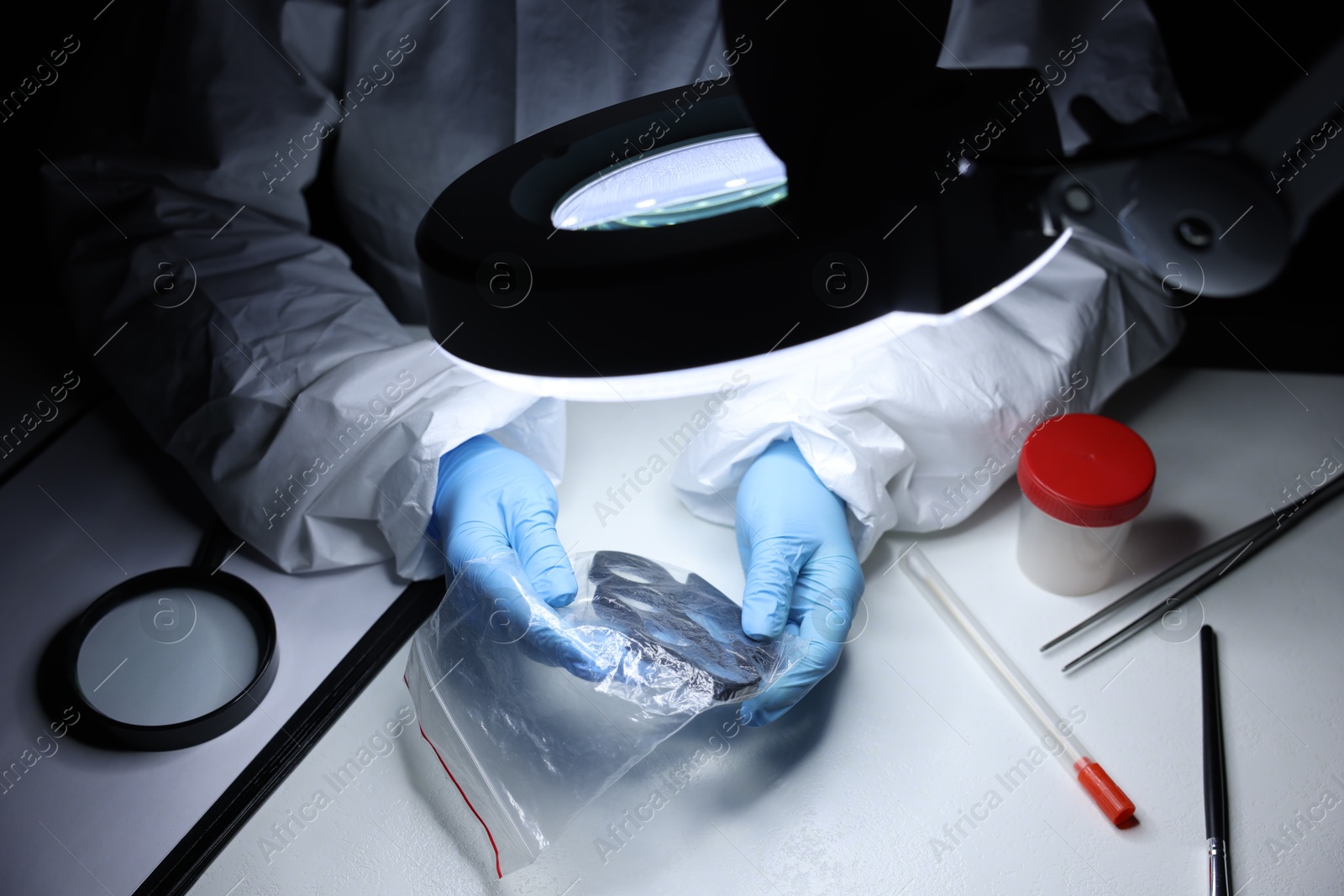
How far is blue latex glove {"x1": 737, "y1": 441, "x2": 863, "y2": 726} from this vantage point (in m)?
0.96

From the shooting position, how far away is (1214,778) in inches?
36.0

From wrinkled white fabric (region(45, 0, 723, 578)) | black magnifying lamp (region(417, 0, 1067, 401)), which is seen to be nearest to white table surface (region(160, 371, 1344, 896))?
wrinkled white fabric (region(45, 0, 723, 578))

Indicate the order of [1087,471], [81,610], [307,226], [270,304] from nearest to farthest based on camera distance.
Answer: [1087,471]
[81,610]
[270,304]
[307,226]

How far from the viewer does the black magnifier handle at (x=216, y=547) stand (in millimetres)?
1157

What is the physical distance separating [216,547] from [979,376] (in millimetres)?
931

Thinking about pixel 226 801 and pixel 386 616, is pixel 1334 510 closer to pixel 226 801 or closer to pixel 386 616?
pixel 386 616

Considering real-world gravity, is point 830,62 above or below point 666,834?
above

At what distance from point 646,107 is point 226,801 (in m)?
0.75

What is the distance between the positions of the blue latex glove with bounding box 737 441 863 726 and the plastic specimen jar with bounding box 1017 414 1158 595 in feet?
0.65

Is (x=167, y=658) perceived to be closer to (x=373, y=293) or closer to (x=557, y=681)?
(x=557, y=681)

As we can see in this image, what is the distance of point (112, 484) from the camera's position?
1.27 meters

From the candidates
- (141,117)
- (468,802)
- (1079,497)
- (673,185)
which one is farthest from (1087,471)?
(141,117)

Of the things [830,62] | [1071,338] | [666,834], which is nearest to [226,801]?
[666,834]

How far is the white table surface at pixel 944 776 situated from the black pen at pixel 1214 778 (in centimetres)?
1
